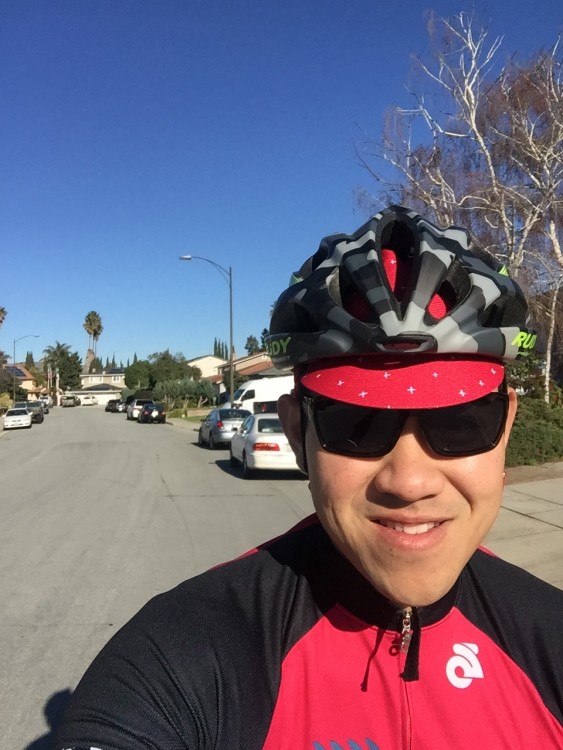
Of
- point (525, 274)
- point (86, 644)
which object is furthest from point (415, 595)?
point (525, 274)

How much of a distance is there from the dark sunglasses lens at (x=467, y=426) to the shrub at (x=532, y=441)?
38.8 ft

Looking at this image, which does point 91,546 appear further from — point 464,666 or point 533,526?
point 464,666

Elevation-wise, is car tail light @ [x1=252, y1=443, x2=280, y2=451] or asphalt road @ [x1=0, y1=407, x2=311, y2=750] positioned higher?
car tail light @ [x1=252, y1=443, x2=280, y2=451]

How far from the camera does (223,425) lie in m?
21.0

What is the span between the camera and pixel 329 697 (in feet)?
4.35

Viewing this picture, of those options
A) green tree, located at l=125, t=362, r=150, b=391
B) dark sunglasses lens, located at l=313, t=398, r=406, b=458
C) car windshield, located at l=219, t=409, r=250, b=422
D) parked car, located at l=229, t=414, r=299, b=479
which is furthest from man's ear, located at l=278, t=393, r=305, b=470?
green tree, located at l=125, t=362, r=150, b=391

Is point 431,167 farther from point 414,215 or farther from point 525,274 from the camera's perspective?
point 414,215

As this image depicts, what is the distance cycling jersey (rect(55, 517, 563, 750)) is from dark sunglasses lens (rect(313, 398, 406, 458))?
321 mm

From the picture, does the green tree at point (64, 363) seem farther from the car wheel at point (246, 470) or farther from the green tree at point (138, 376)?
the car wheel at point (246, 470)

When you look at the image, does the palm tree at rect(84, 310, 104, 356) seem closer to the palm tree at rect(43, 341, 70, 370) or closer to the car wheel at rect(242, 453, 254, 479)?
the palm tree at rect(43, 341, 70, 370)

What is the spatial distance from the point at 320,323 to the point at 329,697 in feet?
2.52

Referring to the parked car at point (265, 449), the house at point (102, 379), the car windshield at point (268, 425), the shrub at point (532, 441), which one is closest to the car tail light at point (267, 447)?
the parked car at point (265, 449)

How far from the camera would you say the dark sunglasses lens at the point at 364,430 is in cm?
132

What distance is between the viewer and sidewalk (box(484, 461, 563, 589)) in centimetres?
641
